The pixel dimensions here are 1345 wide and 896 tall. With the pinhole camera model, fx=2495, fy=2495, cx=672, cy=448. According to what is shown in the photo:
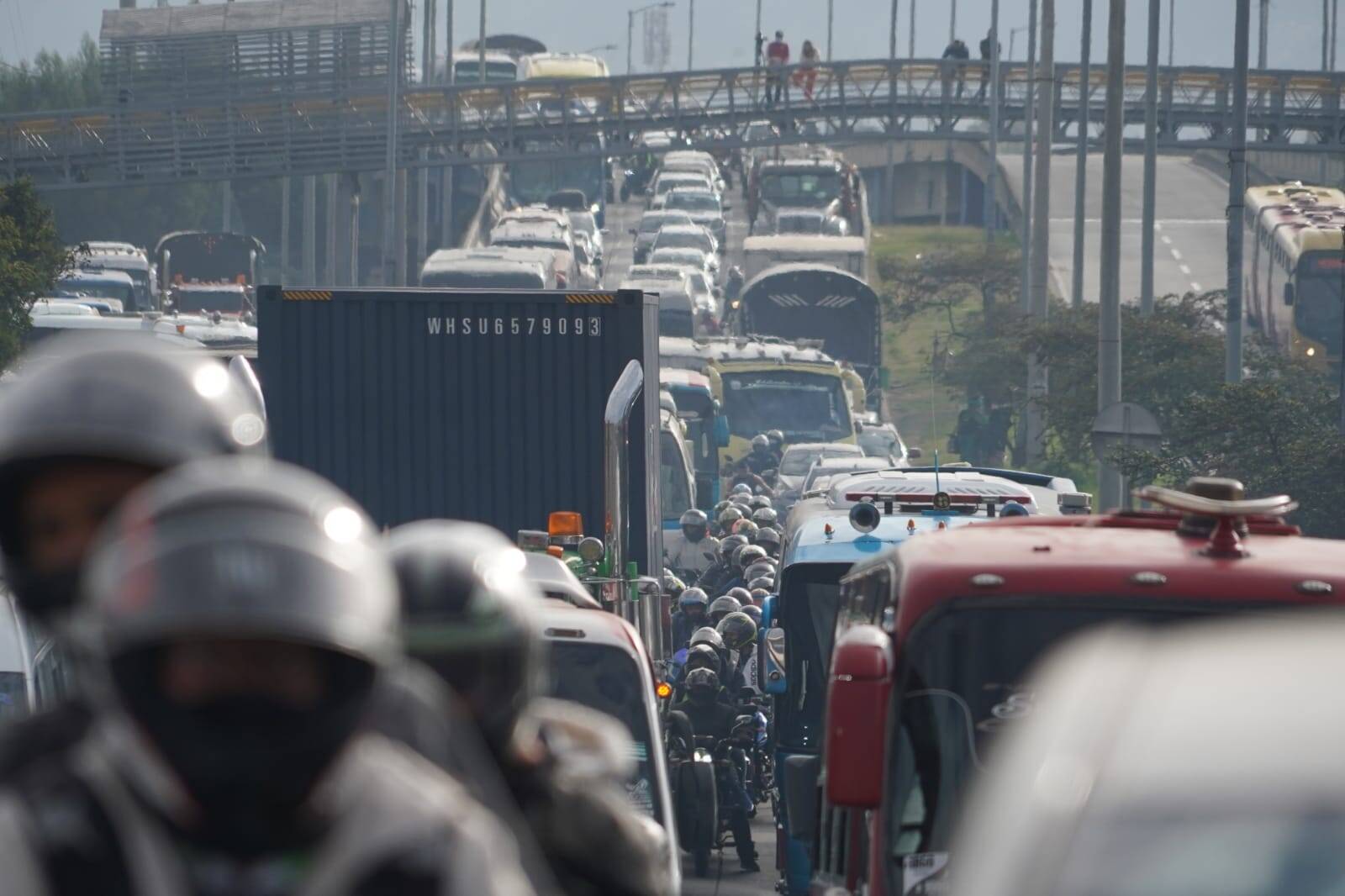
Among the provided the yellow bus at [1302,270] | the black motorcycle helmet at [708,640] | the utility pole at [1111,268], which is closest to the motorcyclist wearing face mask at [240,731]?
the black motorcycle helmet at [708,640]

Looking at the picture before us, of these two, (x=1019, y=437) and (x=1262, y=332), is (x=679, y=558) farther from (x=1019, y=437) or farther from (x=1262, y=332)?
(x=1262, y=332)

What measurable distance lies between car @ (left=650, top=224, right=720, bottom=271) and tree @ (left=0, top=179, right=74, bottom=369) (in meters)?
35.9

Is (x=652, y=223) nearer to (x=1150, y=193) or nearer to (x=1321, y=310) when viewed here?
(x=1321, y=310)

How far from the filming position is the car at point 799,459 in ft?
105

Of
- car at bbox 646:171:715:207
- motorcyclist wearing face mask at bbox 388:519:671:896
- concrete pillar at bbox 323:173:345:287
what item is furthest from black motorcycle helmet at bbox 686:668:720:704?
car at bbox 646:171:715:207

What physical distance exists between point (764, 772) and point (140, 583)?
14322mm

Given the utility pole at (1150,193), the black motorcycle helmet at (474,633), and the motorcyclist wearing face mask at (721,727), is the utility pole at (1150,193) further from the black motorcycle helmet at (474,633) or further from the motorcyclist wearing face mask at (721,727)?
the black motorcycle helmet at (474,633)

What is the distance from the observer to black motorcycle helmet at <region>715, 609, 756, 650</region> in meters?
17.0

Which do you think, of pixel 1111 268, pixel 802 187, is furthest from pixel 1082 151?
pixel 802 187

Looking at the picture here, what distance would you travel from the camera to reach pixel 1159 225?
83625 mm

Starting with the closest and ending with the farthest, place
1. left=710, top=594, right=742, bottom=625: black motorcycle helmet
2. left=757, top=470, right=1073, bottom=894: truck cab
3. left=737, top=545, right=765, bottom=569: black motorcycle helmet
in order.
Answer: left=757, top=470, right=1073, bottom=894: truck cab < left=710, top=594, right=742, bottom=625: black motorcycle helmet < left=737, top=545, right=765, bottom=569: black motorcycle helmet

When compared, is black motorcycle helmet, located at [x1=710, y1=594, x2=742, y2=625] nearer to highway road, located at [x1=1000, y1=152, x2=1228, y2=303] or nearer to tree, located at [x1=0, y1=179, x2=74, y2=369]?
tree, located at [x1=0, y1=179, x2=74, y2=369]

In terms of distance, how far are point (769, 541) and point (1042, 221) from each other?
49.0ft

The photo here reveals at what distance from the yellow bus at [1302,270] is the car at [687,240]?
23815 millimetres
